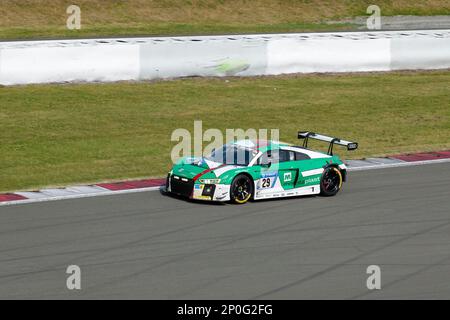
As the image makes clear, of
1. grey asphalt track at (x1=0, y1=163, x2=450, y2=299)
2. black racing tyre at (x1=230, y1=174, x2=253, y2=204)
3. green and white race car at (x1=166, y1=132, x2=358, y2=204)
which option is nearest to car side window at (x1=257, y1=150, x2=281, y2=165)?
green and white race car at (x1=166, y1=132, x2=358, y2=204)

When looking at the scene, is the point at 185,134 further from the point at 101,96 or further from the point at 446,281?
the point at 446,281

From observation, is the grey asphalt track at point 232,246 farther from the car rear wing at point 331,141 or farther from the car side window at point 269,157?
the car rear wing at point 331,141

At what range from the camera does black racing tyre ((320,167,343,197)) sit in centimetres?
2141

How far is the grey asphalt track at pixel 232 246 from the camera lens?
589 inches

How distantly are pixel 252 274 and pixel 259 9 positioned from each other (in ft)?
101

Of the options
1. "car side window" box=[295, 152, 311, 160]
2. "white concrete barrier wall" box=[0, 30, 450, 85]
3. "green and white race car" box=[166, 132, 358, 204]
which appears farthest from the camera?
"white concrete barrier wall" box=[0, 30, 450, 85]

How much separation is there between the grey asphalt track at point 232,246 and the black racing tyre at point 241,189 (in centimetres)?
24

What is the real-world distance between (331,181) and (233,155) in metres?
2.27

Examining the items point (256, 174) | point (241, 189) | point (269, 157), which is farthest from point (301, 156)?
point (241, 189)

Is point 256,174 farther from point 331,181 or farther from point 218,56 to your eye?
point 218,56

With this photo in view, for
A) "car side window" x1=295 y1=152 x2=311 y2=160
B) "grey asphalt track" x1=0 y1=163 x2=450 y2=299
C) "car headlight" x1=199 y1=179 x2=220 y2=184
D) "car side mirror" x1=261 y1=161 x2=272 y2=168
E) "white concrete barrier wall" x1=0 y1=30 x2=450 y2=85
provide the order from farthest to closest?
"white concrete barrier wall" x1=0 y1=30 x2=450 y2=85
"car side window" x1=295 y1=152 x2=311 y2=160
"car side mirror" x1=261 y1=161 x2=272 y2=168
"car headlight" x1=199 y1=179 x2=220 y2=184
"grey asphalt track" x1=0 y1=163 x2=450 y2=299

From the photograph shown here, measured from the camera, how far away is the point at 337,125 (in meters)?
29.9

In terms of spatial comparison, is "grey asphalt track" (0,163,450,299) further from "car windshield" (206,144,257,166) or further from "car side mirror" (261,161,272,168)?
"car windshield" (206,144,257,166)
